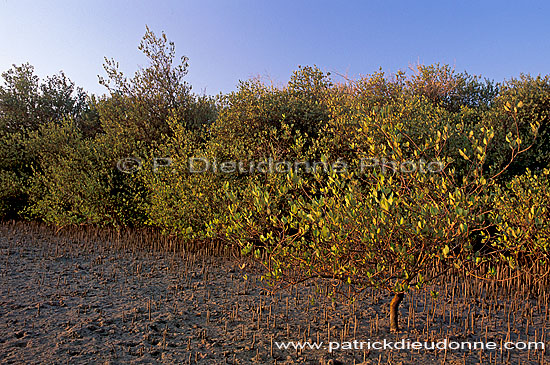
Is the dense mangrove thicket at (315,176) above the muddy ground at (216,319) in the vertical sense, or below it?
above

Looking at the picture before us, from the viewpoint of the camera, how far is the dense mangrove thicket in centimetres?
514

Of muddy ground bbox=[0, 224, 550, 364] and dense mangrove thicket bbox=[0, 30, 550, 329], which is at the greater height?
dense mangrove thicket bbox=[0, 30, 550, 329]

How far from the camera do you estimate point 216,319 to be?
6781mm

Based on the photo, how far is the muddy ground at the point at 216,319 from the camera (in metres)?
5.45

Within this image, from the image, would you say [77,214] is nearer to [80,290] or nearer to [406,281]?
[80,290]

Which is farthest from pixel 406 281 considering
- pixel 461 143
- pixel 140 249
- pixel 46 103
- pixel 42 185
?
pixel 46 103

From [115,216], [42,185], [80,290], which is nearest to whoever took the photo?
[80,290]

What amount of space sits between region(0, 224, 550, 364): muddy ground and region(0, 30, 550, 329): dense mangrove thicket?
0.84m

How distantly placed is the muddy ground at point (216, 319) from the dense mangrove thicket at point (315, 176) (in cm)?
84

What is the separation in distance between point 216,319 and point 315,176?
3253 millimetres

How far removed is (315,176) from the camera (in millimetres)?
5988

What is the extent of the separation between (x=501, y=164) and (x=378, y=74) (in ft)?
38.7

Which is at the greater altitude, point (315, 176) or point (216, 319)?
point (315, 176)

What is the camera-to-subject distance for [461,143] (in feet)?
33.9
